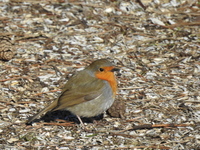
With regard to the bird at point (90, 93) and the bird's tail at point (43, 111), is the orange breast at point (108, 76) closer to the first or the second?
the bird at point (90, 93)

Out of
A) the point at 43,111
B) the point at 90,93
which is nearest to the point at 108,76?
the point at 90,93

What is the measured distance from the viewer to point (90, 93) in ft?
16.4

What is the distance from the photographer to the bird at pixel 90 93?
4.95m

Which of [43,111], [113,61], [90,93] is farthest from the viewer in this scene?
[113,61]

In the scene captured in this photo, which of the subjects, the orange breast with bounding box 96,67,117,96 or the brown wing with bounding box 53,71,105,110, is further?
the orange breast with bounding box 96,67,117,96

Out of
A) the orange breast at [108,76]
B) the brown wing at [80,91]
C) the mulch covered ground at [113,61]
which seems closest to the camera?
the mulch covered ground at [113,61]

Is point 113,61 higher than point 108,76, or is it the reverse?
point 113,61

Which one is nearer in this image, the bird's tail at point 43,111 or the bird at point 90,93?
the bird's tail at point 43,111

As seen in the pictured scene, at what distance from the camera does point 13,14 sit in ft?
24.6

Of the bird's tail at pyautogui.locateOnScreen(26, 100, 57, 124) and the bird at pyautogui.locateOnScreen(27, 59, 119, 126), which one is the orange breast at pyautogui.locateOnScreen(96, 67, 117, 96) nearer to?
the bird at pyautogui.locateOnScreen(27, 59, 119, 126)

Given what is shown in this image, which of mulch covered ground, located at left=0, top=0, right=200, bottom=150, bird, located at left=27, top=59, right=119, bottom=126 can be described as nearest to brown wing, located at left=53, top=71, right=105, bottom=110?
bird, located at left=27, top=59, right=119, bottom=126

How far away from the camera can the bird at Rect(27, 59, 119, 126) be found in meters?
4.95

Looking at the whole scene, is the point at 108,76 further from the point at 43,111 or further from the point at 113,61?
the point at 113,61

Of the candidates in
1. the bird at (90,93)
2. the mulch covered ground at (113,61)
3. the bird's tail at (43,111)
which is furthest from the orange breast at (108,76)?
the bird's tail at (43,111)
